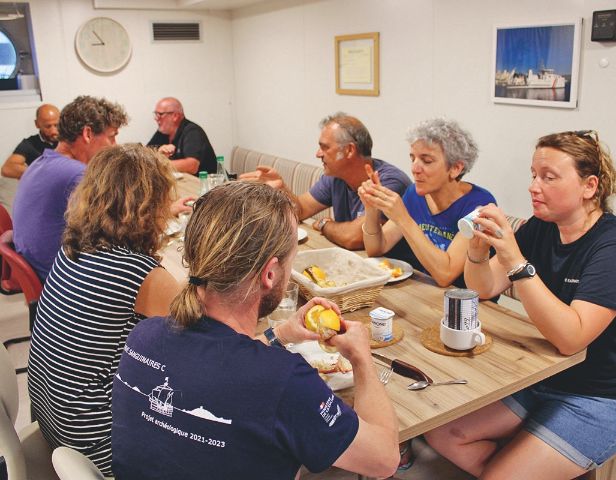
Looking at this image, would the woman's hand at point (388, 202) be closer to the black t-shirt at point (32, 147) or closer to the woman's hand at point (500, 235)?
the woman's hand at point (500, 235)

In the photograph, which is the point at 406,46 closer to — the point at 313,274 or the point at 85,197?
the point at 313,274

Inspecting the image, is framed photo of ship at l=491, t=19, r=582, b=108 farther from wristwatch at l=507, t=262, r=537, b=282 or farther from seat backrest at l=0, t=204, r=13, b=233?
seat backrest at l=0, t=204, r=13, b=233

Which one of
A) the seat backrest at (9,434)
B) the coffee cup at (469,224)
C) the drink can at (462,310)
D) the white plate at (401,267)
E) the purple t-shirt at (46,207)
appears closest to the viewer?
the seat backrest at (9,434)

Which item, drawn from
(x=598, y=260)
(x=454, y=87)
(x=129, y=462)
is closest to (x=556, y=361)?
(x=598, y=260)

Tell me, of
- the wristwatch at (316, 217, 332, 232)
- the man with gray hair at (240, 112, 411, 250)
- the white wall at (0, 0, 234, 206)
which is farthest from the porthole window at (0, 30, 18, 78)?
the wristwatch at (316, 217, 332, 232)

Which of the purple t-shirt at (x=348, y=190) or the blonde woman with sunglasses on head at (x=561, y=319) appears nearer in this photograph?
the blonde woman with sunglasses on head at (x=561, y=319)

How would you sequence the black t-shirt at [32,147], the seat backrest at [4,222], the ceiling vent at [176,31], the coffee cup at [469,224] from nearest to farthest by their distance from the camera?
the coffee cup at [469,224]
the seat backrest at [4,222]
the black t-shirt at [32,147]
the ceiling vent at [176,31]

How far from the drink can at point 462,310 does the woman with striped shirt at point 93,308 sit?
0.73 meters

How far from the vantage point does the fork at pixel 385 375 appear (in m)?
1.48

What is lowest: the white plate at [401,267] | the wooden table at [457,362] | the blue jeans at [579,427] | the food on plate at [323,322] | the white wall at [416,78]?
the blue jeans at [579,427]

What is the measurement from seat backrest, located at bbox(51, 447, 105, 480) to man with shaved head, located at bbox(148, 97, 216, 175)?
391cm

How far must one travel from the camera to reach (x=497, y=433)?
1.80 meters

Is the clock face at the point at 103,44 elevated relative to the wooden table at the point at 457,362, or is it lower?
elevated

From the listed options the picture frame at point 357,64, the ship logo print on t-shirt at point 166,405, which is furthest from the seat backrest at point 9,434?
the picture frame at point 357,64
